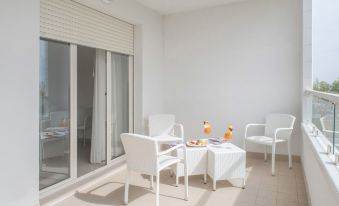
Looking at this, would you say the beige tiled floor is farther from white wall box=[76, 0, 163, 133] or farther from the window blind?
the window blind

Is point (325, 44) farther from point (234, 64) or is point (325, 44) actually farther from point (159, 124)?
point (159, 124)

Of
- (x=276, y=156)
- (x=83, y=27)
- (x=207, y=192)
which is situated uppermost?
(x=83, y=27)

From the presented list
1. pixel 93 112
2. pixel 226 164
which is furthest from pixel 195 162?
pixel 93 112

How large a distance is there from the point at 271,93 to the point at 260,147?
3.45 feet

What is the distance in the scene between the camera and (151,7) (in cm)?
494

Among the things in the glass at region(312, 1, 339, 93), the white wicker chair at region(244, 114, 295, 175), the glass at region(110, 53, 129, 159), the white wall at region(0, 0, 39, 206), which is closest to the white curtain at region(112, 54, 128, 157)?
the glass at region(110, 53, 129, 159)

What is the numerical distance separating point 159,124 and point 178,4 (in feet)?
7.67

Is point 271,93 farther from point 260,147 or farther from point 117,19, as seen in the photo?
point 117,19

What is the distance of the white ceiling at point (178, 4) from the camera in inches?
184

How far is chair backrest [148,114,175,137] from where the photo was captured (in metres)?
4.68

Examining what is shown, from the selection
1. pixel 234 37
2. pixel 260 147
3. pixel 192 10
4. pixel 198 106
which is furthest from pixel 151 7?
pixel 260 147

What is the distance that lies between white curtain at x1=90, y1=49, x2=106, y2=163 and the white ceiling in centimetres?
141

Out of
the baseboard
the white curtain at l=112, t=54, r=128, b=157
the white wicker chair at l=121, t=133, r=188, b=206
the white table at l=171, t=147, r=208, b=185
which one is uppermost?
the white curtain at l=112, t=54, r=128, b=157

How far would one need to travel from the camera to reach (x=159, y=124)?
476 cm
